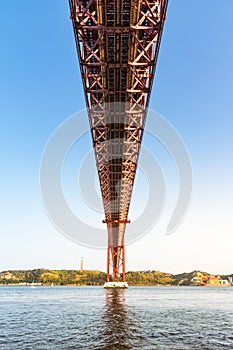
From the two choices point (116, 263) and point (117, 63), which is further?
point (116, 263)

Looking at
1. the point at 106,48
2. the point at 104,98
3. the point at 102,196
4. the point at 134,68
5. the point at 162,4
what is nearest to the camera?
the point at 162,4

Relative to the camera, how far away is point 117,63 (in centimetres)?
1864

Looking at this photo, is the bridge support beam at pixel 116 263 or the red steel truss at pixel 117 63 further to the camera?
the bridge support beam at pixel 116 263

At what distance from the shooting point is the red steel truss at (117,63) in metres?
15.2

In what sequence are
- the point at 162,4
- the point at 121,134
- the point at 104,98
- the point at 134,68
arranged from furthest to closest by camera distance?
the point at 121,134, the point at 104,98, the point at 134,68, the point at 162,4

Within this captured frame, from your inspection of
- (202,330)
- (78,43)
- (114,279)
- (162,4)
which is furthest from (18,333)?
(114,279)

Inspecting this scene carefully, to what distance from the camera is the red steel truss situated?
1519 cm

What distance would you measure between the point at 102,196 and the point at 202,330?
1256 inches

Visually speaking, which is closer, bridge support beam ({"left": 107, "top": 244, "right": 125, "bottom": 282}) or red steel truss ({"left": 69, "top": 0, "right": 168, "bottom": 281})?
red steel truss ({"left": 69, "top": 0, "right": 168, "bottom": 281})

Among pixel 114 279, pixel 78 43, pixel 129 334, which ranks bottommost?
pixel 129 334

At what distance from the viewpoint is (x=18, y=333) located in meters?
15.9

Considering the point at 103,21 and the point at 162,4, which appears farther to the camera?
the point at 103,21

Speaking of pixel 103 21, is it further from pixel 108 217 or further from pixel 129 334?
pixel 108 217

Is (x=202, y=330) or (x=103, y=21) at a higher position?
(x=103, y=21)
